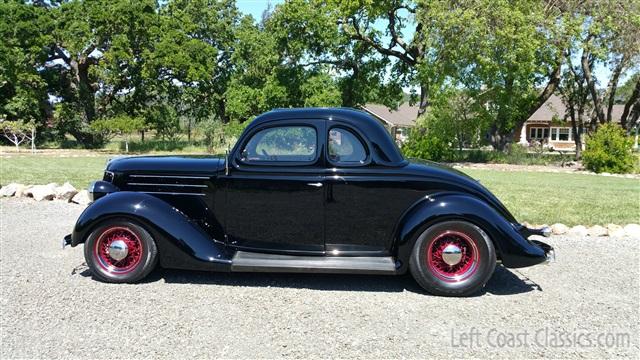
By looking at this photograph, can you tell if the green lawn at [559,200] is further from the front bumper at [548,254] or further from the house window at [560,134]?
the house window at [560,134]

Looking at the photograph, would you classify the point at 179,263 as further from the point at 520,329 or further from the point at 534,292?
the point at 534,292

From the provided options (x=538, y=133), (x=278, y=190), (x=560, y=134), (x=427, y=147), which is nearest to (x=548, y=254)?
(x=278, y=190)

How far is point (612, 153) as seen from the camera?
19.5 meters

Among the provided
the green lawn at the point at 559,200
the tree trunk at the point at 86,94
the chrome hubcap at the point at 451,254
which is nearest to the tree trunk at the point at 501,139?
the green lawn at the point at 559,200

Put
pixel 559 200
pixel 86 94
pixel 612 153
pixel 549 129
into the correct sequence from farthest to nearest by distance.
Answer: pixel 549 129 → pixel 86 94 → pixel 612 153 → pixel 559 200

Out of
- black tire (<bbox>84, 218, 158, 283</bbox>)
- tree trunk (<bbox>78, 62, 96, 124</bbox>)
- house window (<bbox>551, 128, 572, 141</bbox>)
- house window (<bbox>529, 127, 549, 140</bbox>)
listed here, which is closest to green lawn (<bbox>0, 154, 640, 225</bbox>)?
black tire (<bbox>84, 218, 158, 283</bbox>)

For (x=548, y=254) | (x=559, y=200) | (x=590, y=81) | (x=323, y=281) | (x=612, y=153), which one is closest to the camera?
(x=548, y=254)

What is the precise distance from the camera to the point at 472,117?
2492 cm

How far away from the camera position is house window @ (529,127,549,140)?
168 feet

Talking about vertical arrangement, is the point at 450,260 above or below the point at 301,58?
below

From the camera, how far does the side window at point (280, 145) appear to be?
4.72m

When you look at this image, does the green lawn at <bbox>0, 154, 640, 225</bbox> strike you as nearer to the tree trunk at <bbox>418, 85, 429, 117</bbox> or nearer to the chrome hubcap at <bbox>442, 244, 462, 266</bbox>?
the chrome hubcap at <bbox>442, 244, 462, 266</bbox>

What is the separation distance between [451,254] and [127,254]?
→ 318cm

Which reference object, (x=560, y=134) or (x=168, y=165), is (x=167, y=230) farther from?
(x=560, y=134)
